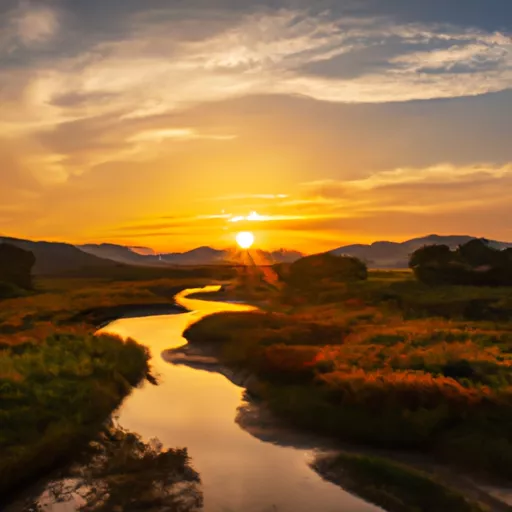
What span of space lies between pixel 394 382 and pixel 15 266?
304 feet

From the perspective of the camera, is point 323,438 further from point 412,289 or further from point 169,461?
point 412,289

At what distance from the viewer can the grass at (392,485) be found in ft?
49.9

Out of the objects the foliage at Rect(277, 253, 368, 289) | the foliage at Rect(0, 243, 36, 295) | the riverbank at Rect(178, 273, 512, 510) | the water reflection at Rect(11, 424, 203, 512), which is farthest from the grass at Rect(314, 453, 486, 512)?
the foliage at Rect(0, 243, 36, 295)

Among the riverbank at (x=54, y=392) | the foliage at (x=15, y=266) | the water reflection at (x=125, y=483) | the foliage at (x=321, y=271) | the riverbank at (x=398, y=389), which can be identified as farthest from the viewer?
the foliage at (x=321, y=271)

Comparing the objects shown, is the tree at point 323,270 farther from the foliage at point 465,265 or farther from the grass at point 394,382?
the grass at point 394,382

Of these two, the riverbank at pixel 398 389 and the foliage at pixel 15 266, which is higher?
the foliage at pixel 15 266

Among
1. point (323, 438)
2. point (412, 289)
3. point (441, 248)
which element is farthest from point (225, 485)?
point (441, 248)

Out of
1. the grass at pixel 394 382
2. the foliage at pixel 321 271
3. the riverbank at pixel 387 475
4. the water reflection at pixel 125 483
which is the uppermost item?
the foliage at pixel 321 271

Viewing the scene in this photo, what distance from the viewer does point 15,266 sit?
10231 cm

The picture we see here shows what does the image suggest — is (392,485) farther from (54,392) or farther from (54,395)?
(54,392)

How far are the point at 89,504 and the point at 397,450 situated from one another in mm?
10453

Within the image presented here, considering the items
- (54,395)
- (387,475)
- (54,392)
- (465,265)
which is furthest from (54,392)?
(465,265)

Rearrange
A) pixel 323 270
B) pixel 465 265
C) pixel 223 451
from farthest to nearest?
pixel 323 270 < pixel 465 265 < pixel 223 451

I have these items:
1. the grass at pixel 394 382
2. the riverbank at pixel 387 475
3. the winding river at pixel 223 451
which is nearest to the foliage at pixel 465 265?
the grass at pixel 394 382
